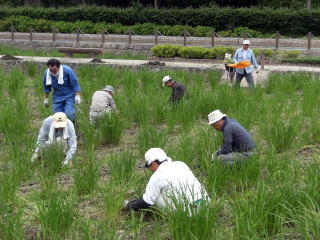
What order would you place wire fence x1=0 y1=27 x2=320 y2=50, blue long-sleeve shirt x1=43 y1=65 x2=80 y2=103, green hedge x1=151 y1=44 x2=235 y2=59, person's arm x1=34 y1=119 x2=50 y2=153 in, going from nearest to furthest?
person's arm x1=34 y1=119 x2=50 y2=153, blue long-sleeve shirt x1=43 y1=65 x2=80 y2=103, green hedge x1=151 y1=44 x2=235 y2=59, wire fence x1=0 y1=27 x2=320 y2=50

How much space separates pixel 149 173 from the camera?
4898 millimetres

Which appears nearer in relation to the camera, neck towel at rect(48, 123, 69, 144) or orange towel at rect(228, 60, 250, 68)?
neck towel at rect(48, 123, 69, 144)

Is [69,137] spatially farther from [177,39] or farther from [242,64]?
[177,39]

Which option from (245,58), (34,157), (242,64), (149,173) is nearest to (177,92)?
(242,64)

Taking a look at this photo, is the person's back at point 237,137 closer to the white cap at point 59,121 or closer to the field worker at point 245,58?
the white cap at point 59,121

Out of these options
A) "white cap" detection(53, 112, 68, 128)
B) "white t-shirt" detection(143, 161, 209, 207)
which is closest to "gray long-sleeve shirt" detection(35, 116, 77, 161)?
"white cap" detection(53, 112, 68, 128)

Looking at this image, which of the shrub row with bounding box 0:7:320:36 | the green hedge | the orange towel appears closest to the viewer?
the orange towel

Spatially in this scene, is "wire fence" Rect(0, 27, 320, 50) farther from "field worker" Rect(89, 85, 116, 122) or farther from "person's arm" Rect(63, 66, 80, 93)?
"person's arm" Rect(63, 66, 80, 93)

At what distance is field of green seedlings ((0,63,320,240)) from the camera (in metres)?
3.37

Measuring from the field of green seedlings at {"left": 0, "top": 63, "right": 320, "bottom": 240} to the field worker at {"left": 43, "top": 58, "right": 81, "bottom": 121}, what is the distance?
24 centimetres

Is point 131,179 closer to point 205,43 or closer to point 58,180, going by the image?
point 58,180

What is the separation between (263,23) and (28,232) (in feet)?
75.9

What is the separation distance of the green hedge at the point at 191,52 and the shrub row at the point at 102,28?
6380mm

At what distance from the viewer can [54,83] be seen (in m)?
6.69
